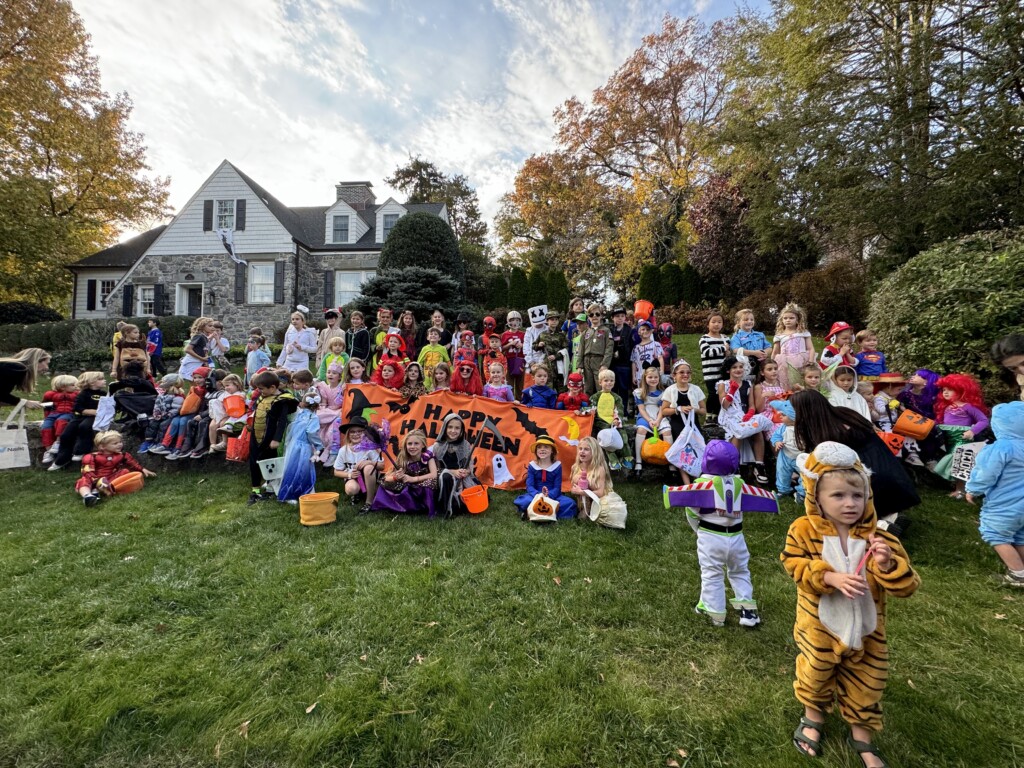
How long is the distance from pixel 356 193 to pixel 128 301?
41.9 ft

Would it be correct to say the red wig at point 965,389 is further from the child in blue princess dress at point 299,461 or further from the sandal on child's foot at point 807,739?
the child in blue princess dress at point 299,461

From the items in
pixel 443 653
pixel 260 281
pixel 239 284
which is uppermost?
pixel 260 281

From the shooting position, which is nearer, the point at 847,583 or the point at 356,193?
the point at 847,583

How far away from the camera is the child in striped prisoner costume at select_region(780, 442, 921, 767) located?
6.42ft

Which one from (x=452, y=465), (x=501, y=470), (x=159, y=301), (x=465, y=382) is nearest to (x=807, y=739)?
(x=452, y=465)

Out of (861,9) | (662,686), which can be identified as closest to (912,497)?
(662,686)

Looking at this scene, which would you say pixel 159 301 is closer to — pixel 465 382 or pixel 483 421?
pixel 465 382

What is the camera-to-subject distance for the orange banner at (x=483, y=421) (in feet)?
20.1

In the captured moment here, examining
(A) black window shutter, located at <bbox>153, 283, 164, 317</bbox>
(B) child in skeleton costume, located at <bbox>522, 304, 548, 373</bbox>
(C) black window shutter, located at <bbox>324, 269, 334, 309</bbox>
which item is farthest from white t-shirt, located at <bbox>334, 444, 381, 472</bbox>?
(A) black window shutter, located at <bbox>153, 283, 164, 317</bbox>

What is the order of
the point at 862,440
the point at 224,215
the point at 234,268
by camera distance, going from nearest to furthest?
the point at 862,440 < the point at 234,268 < the point at 224,215

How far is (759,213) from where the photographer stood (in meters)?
13.1

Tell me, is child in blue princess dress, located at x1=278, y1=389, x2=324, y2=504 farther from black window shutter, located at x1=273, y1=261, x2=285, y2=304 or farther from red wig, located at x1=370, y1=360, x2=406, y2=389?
black window shutter, located at x1=273, y1=261, x2=285, y2=304

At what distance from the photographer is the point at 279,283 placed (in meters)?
19.8

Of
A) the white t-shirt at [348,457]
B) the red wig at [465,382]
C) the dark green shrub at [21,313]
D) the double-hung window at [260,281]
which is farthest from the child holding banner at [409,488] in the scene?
the dark green shrub at [21,313]
